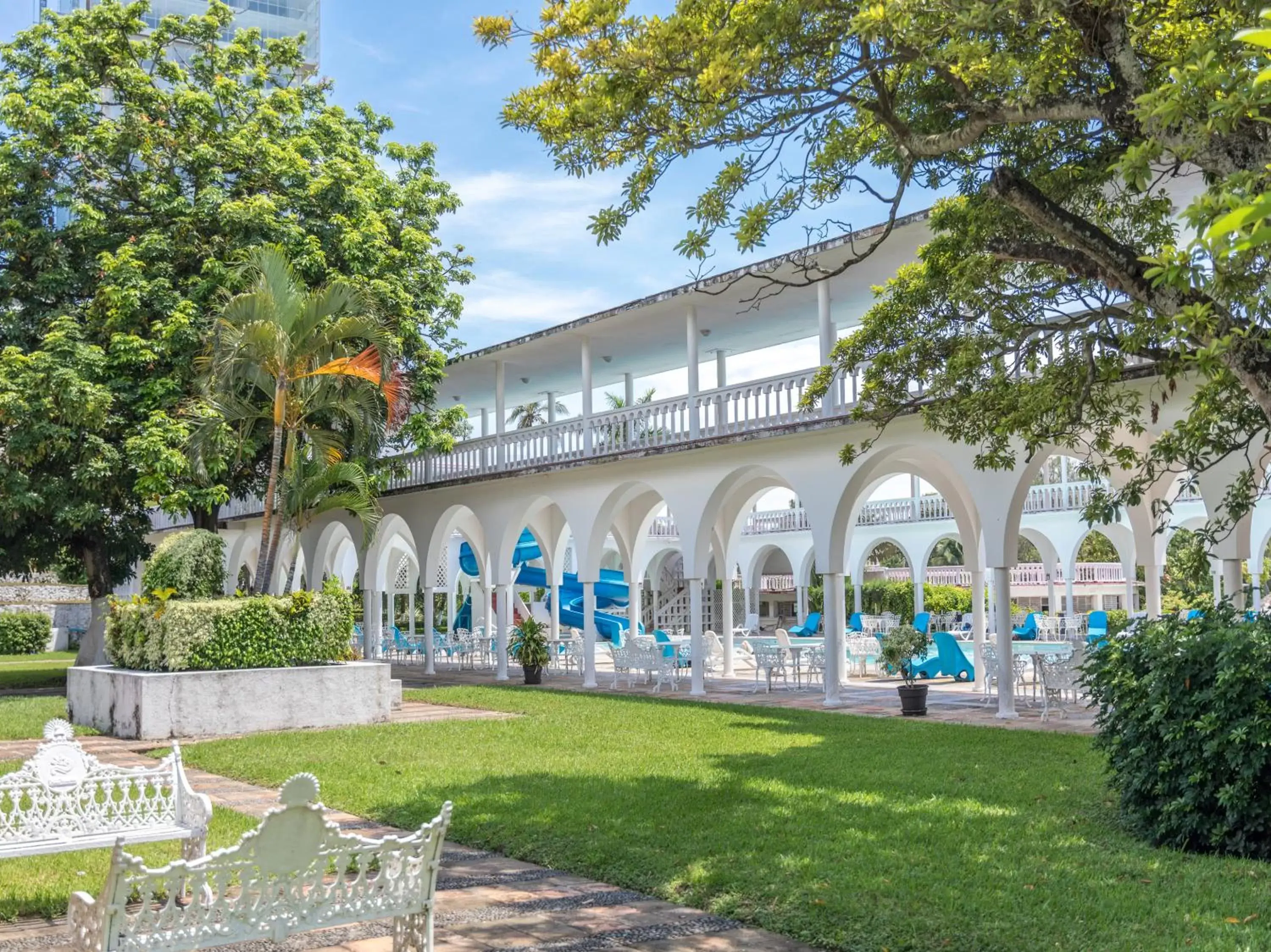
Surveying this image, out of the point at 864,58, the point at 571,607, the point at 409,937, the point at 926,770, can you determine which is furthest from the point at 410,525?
the point at 409,937

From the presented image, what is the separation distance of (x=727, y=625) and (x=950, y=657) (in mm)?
4718

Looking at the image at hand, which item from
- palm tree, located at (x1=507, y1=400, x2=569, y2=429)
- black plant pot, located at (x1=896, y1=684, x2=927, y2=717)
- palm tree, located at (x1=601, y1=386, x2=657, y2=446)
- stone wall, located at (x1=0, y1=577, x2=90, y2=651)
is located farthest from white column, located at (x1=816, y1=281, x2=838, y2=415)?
stone wall, located at (x1=0, y1=577, x2=90, y2=651)

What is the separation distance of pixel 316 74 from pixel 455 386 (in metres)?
7.19

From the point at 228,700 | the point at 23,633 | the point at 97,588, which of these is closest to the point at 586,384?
the point at 228,700

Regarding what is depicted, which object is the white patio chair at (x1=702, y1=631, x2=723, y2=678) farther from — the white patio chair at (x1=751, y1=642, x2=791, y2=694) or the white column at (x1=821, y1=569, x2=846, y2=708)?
the white column at (x1=821, y1=569, x2=846, y2=708)

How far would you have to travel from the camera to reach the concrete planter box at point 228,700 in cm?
1411

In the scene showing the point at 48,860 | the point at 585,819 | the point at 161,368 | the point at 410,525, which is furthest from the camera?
the point at 410,525

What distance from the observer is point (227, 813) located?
28.3 feet

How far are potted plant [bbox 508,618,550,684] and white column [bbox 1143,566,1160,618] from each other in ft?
33.0

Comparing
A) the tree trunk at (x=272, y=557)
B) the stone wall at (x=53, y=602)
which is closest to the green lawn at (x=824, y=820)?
the tree trunk at (x=272, y=557)

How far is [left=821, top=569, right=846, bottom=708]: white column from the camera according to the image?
651 inches

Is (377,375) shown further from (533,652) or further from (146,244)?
(533,652)

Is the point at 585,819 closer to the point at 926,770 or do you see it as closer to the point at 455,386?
the point at 926,770

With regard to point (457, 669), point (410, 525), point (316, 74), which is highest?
point (316, 74)
